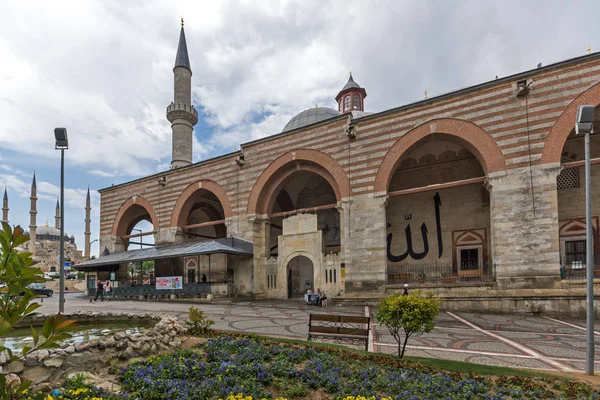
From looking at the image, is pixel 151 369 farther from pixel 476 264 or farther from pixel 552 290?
pixel 476 264

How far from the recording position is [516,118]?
48.9ft

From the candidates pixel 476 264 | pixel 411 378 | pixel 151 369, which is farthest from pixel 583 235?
pixel 151 369

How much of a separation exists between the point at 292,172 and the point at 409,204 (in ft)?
24.4

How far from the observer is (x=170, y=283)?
70.3 feet

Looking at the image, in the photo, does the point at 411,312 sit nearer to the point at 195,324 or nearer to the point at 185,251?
the point at 195,324

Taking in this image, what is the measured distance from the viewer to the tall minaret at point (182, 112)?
3012cm

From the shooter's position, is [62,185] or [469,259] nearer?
[62,185]

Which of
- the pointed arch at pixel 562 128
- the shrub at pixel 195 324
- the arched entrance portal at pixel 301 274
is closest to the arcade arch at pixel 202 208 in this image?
the arched entrance portal at pixel 301 274

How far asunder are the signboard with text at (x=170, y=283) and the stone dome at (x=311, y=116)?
16.5 meters

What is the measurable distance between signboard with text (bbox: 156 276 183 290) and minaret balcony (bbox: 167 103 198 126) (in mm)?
14433

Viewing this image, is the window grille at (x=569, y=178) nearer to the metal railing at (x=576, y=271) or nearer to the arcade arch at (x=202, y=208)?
the metal railing at (x=576, y=271)

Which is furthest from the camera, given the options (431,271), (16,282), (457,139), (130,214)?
(130,214)

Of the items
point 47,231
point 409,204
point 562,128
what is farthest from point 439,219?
point 47,231

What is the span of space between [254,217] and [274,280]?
3855mm
